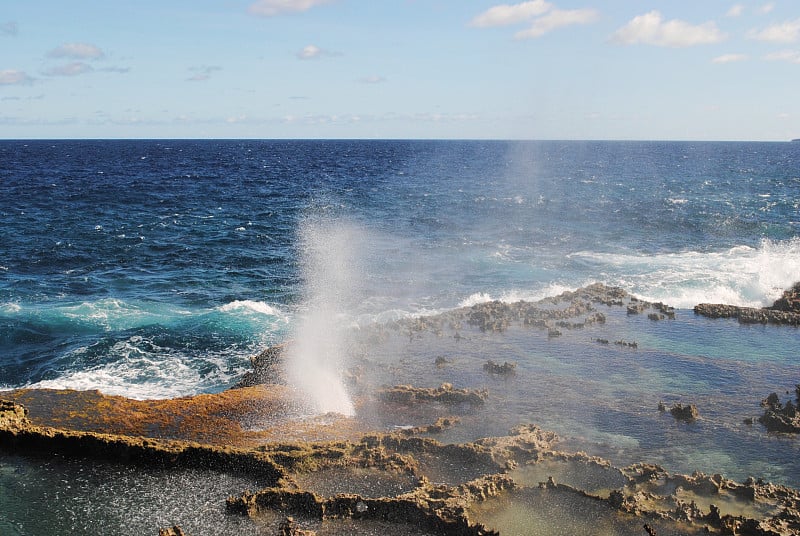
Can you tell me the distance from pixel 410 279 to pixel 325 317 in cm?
835

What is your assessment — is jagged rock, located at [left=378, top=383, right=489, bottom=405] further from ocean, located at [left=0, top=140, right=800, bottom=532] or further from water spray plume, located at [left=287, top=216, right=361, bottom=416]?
water spray plume, located at [left=287, top=216, right=361, bottom=416]

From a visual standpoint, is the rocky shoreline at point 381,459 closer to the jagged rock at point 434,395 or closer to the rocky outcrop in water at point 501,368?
the jagged rock at point 434,395

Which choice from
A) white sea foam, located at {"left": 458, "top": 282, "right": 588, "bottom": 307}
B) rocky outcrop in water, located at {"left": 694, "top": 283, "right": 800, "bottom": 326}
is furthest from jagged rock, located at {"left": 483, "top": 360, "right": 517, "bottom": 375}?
rocky outcrop in water, located at {"left": 694, "top": 283, "right": 800, "bottom": 326}

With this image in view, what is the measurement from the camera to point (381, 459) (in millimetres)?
15344

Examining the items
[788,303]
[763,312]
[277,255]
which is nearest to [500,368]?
[763,312]

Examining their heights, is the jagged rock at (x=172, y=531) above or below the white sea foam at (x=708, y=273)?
below

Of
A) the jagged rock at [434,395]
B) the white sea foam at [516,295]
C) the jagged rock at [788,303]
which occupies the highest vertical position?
the jagged rock at [788,303]

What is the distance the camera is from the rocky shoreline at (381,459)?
13.3 meters

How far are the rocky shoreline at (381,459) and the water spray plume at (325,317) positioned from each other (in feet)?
3.00

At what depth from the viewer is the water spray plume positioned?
65.7 feet

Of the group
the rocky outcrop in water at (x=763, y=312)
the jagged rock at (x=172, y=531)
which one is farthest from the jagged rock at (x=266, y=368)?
the rocky outcrop in water at (x=763, y=312)

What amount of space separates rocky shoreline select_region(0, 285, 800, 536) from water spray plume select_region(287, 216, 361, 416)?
3.00 feet

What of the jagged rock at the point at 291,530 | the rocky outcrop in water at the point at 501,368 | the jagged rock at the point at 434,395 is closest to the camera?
the jagged rock at the point at 291,530

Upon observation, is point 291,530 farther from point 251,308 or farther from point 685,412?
point 251,308
